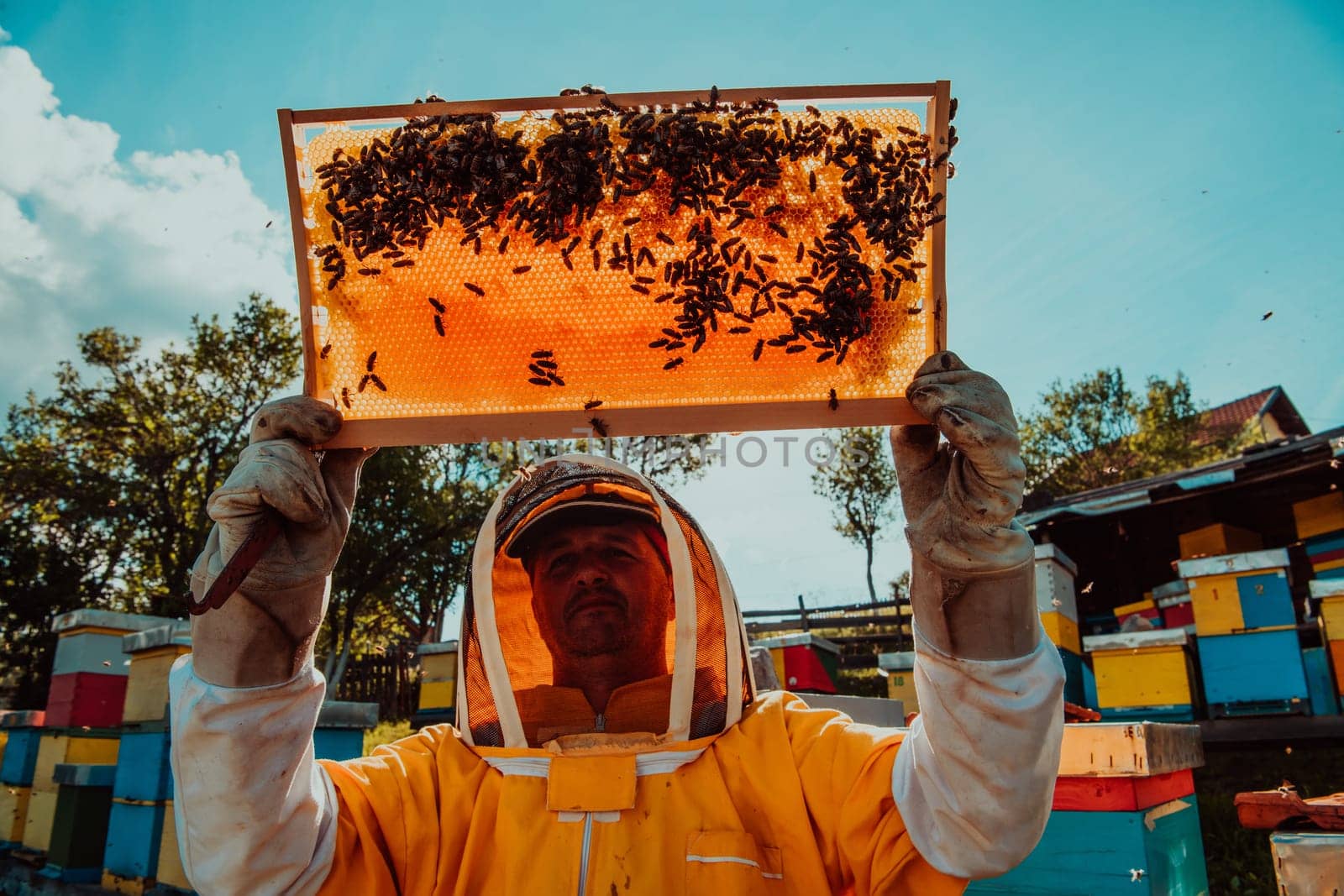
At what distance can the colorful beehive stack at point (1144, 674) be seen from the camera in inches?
265

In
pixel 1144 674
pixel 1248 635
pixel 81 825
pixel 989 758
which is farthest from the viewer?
pixel 1144 674

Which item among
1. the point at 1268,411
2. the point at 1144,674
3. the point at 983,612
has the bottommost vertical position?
the point at 1144,674

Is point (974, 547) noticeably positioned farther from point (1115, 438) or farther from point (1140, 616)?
point (1115, 438)

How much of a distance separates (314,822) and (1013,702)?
1783 millimetres

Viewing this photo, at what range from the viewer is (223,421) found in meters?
22.4

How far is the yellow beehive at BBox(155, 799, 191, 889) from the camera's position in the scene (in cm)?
564

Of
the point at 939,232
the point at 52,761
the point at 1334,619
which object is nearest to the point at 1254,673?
the point at 1334,619

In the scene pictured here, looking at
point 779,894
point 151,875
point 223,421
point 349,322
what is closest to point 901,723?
point 779,894

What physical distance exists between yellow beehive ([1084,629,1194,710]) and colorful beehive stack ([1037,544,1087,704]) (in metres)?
0.32

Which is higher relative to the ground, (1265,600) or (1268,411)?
(1268,411)

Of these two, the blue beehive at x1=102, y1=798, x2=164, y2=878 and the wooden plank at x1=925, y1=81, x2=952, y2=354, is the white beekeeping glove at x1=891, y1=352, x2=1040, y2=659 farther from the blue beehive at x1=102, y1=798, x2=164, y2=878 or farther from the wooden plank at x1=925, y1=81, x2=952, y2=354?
the blue beehive at x1=102, y1=798, x2=164, y2=878

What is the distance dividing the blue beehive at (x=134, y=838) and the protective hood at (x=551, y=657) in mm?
4762

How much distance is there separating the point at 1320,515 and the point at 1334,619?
613 cm

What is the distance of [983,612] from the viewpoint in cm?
202
